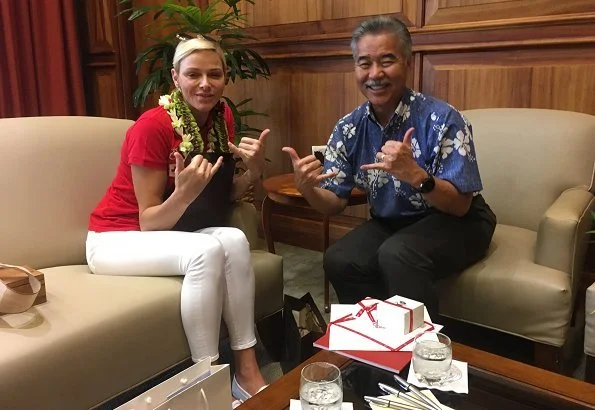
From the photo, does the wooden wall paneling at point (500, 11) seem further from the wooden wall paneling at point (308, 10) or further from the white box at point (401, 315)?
the white box at point (401, 315)

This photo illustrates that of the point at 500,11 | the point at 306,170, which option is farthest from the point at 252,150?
the point at 500,11

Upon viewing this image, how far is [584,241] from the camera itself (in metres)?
1.72

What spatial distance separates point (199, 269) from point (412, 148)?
2.38 feet

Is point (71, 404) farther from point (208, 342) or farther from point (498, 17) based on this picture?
point (498, 17)

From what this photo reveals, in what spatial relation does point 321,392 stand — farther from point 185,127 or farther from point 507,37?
point 507,37

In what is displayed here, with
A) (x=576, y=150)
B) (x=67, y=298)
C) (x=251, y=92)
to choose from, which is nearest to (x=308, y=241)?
(x=251, y=92)

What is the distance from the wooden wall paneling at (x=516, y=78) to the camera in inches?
83.3

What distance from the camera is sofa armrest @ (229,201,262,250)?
1816 millimetres

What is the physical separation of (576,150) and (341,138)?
2.63ft

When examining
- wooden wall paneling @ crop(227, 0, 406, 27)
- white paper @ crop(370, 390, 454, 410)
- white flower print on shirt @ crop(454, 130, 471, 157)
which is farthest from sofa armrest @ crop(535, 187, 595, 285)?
wooden wall paneling @ crop(227, 0, 406, 27)

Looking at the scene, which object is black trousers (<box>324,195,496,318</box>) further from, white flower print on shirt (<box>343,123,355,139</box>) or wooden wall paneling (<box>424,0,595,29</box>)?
wooden wall paneling (<box>424,0,595,29</box>)

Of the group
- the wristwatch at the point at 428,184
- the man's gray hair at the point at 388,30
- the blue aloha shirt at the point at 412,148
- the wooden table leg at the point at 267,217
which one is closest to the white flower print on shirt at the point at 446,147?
the blue aloha shirt at the point at 412,148

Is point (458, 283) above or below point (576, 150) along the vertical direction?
below

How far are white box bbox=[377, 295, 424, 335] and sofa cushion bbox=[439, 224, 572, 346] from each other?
43 cm
